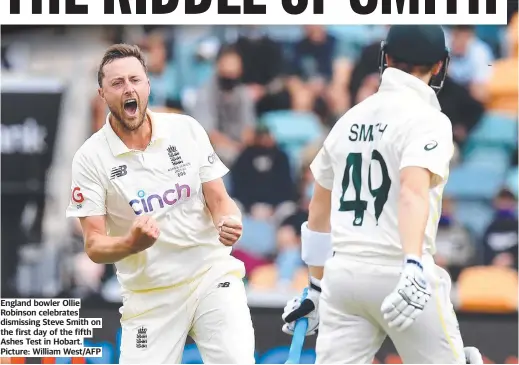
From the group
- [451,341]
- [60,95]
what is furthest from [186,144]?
[60,95]

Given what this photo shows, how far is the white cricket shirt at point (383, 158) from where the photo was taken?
4828mm

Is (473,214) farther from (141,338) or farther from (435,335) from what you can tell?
(435,335)

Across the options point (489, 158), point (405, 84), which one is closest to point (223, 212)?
point (405, 84)

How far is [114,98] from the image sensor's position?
5699mm

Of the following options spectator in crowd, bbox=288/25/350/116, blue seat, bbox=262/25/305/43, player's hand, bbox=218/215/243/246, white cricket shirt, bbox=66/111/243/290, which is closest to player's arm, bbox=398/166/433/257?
player's hand, bbox=218/215/243/246

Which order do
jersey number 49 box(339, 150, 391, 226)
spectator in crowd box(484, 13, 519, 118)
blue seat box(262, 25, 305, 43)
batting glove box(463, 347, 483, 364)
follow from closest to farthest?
jersey number 49 box(339, 150, 391, 226), batting glove box(463, 347, 483, 364), spectator in crowd box(484, 13, 519, 118), blue seat box(262, 25, 305, 43)

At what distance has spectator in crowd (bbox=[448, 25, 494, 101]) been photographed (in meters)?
9.61

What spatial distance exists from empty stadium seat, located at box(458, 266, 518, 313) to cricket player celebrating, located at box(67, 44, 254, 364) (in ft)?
9.19

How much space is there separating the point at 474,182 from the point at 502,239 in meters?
0.80

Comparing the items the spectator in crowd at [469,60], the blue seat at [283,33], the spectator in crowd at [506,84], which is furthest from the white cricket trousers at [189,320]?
the blue seat at [283,33]

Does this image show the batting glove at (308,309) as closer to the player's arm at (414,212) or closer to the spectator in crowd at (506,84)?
the player's arm at (414,212)

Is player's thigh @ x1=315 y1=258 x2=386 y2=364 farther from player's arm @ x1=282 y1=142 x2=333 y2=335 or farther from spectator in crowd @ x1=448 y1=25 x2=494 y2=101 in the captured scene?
spectator in crowd @ x1=448 y1=25 x2=494 y2=101

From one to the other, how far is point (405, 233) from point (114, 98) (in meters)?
1.78

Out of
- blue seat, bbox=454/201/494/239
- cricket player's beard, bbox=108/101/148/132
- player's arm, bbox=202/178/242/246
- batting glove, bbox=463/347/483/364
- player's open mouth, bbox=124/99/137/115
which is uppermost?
player's open mouth, bbox=124/99/137/115
